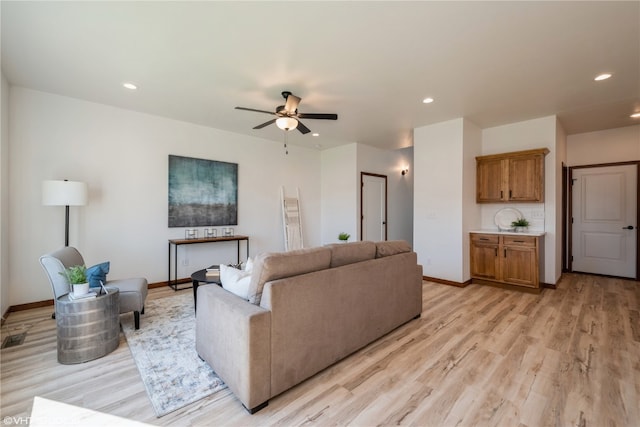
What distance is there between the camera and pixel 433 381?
2057 mm

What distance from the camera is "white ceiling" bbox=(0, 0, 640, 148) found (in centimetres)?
212

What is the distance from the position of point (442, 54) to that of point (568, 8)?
2.95ft

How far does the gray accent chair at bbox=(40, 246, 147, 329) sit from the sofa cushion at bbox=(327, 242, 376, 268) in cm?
212

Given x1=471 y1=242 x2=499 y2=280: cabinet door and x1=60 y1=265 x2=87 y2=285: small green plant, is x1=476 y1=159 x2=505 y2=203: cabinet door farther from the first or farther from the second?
x1=60 y1=265 x2=87 y2=285: small green plant

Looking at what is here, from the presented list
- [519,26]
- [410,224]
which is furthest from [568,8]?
[410,224]

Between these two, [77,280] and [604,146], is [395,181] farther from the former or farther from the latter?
[77,280]

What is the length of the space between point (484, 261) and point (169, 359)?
4637 millimetres

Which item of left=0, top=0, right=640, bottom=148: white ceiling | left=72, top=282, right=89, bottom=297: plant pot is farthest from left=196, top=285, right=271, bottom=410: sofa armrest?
left=0, top=0, right=640, bottom=148: white ceiling

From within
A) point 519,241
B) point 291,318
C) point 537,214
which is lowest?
point 291,318

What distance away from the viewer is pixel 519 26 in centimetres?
227

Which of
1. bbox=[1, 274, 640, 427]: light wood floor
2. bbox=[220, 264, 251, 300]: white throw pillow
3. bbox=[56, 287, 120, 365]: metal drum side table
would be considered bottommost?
bbox=[1, 274, 640, 427]: light wood floor

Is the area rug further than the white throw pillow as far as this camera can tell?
No

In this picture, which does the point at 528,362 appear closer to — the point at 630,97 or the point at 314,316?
the point at 314,316

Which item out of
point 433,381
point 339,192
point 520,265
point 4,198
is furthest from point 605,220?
point 4,198
